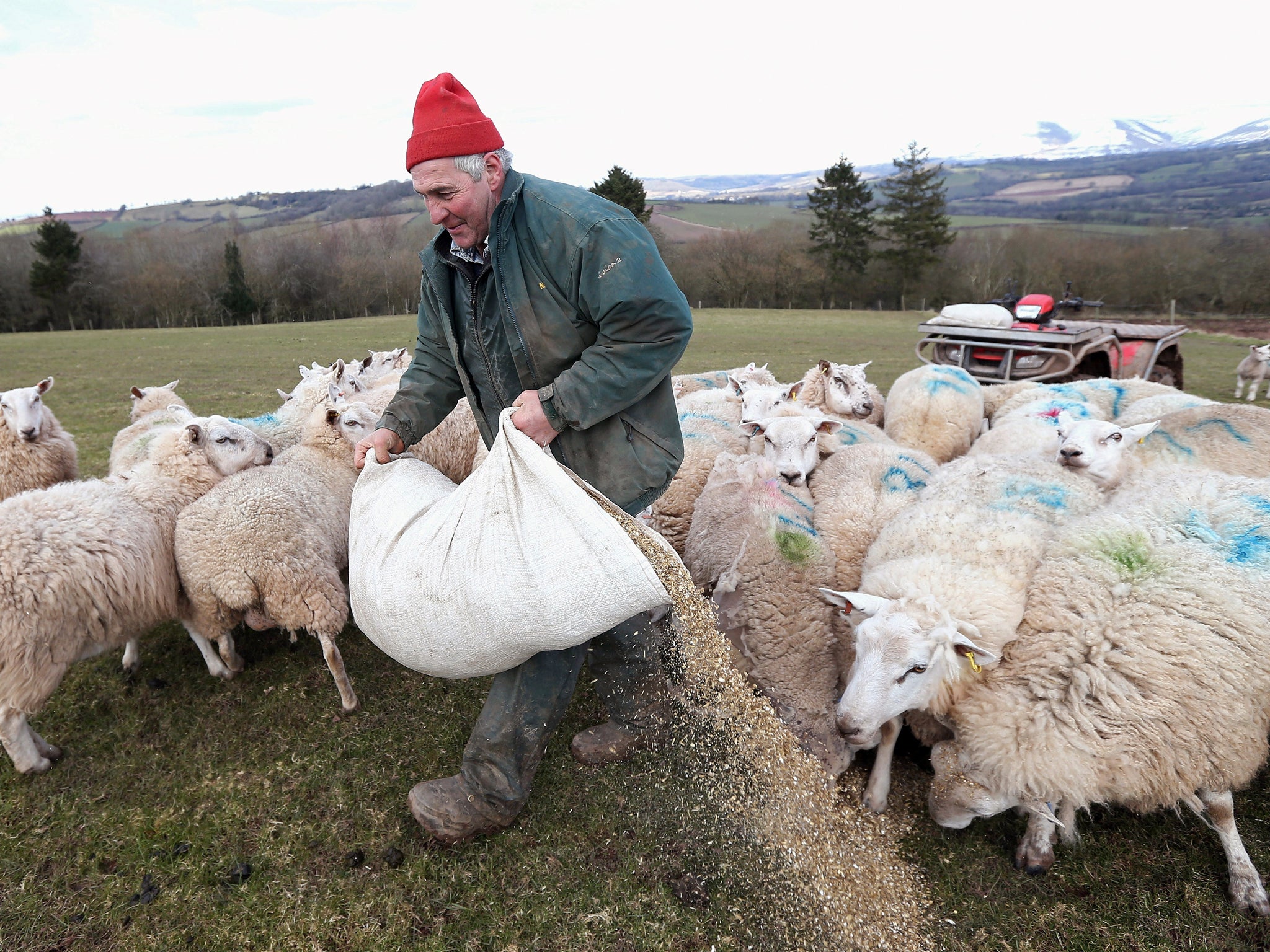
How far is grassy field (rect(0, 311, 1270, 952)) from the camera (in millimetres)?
2459

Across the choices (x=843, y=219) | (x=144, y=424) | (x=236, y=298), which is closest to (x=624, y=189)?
(x=843, y=219)

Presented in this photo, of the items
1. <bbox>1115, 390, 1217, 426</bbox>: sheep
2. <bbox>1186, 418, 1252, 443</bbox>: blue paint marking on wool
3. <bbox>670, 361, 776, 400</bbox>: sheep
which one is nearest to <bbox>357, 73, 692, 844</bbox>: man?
<bbox>1186, 418, 1252, 443</bbox>: blue paint marking on wool

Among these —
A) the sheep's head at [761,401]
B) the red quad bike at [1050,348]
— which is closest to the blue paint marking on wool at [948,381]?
the sheep's head at [761,401]

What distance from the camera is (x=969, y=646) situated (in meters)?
2.56

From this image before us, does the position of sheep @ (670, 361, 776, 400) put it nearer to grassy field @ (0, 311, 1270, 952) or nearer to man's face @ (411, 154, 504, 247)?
grassy field @ (0, 311, 1270, 952)

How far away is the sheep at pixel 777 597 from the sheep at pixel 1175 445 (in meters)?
1.66

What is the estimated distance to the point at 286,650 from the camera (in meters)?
4.30

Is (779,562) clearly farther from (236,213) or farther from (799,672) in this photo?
(236,213)

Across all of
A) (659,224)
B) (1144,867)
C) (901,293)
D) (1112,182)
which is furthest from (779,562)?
(1112,182)

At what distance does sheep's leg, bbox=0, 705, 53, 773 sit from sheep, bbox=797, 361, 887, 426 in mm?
6080

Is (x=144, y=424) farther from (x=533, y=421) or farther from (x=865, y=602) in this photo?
(x=865, y=602)

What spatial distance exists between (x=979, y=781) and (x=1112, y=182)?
495 ft

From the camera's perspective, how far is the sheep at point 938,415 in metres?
6.01

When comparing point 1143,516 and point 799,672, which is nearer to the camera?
point 1143,516
